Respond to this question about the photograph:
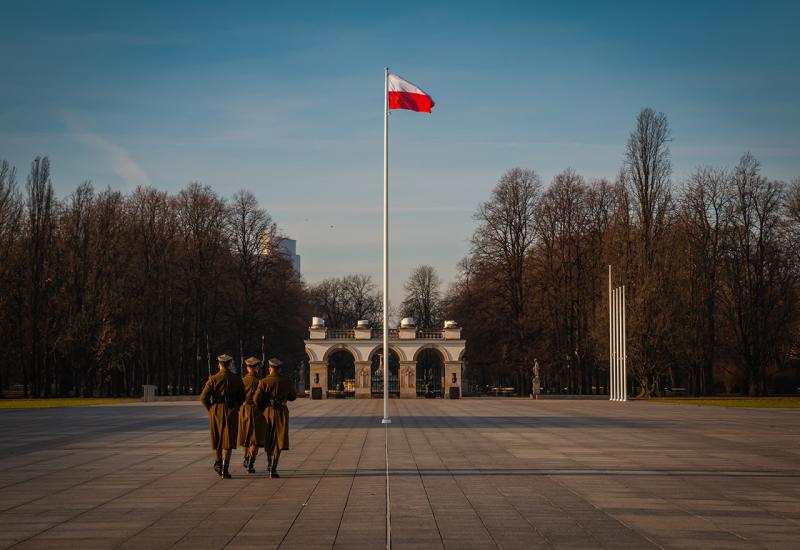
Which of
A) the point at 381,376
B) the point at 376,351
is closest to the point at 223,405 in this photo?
the point at 376,351

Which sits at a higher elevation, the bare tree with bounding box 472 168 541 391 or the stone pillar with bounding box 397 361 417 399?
the bare tree with bounding box 472 168 541 391

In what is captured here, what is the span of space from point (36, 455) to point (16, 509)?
8258 mm

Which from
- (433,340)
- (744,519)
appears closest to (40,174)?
(433,340)

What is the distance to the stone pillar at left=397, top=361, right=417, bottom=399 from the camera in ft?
226

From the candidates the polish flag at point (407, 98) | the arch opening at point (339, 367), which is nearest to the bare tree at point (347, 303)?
the arch opening at point (339, 367)

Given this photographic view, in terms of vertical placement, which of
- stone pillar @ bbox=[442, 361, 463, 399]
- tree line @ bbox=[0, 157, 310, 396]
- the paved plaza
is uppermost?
tree line @ bbox=[0, 157, 310, 396]

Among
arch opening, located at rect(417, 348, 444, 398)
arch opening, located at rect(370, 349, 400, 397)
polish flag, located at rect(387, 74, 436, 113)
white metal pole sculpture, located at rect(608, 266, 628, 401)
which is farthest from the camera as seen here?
arch opening, located at rect(417, 348, 444, 398)

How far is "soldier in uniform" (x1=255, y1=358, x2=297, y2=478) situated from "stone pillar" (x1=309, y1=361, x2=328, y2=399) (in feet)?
169

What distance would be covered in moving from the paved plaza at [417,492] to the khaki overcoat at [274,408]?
0.66 meters

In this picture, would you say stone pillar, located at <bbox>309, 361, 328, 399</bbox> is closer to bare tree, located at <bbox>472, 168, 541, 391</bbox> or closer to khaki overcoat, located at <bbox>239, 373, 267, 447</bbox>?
bare tree, located at <bbox>472, 168, 541, 391</bbox>

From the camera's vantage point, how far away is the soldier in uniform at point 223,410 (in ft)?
51.6

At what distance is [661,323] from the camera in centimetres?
6184

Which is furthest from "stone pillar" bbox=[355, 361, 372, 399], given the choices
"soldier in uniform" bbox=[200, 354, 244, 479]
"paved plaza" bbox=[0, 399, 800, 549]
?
"soldier in uniform" bbox=[200, 354, 244, 479]

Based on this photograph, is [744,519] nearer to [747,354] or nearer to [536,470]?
[536,470]
